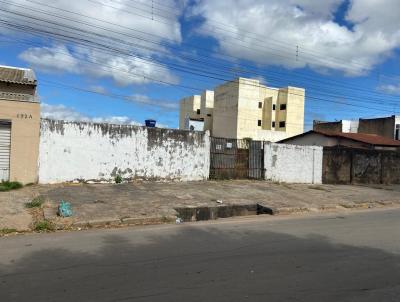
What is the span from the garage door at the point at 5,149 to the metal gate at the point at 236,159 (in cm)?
888

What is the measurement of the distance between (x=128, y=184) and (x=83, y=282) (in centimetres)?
1216

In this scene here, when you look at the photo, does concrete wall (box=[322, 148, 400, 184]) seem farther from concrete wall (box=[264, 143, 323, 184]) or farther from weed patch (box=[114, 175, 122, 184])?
weed patch (box=[114, 175, 122, 184])

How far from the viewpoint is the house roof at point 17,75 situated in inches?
716

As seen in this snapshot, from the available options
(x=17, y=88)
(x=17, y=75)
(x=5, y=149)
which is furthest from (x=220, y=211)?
(x=17, y=75)

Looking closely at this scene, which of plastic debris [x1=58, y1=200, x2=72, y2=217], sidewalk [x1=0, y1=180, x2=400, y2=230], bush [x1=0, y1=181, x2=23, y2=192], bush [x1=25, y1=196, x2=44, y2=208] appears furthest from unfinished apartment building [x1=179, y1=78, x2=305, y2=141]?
plastic debris [x1=58, y1=200, x2=72, y2=217]

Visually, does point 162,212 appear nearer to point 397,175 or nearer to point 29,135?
point 29,135

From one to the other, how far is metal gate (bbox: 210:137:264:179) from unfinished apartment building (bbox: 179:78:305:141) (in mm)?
45524

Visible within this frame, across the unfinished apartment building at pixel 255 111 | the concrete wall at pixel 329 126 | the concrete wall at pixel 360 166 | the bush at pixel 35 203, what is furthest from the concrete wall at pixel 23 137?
the unfinished apartment building at pixel 255 111

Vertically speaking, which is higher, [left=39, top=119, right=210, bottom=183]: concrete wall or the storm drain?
[left=39, top=119, right=210, bottom=183]: concrete wall

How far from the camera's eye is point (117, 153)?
18.0 meters

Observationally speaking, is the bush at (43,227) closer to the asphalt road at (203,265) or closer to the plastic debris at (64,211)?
the asphalt road at (203,265)

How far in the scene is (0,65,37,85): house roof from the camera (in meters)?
18.2

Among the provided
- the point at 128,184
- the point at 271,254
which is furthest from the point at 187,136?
the point at 271,254

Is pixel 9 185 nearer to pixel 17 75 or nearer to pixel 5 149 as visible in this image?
pixel 5 149
